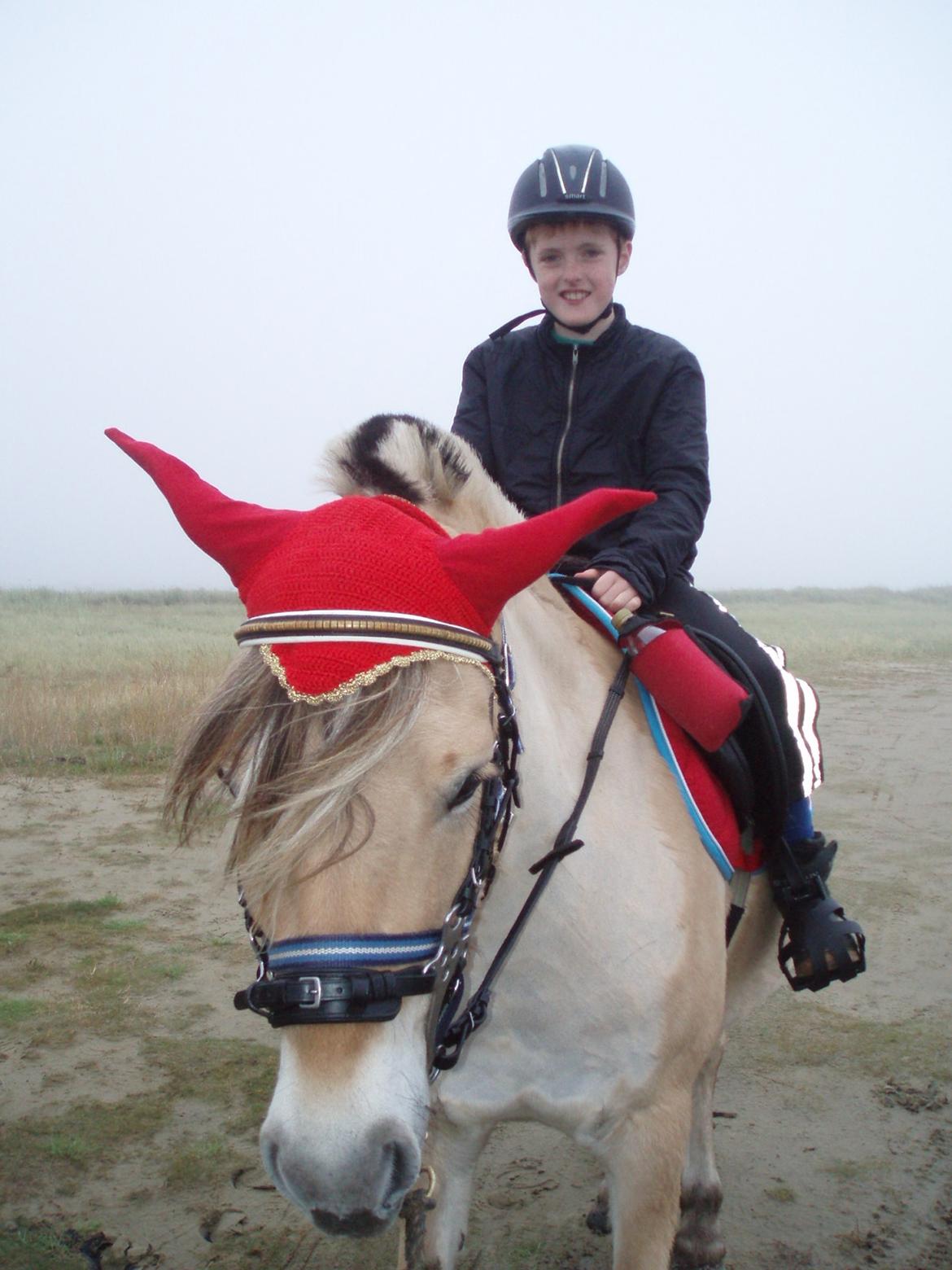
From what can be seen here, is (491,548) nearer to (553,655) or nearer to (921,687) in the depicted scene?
(553,655)

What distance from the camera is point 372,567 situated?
1621mm

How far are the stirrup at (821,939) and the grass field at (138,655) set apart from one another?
710 cm

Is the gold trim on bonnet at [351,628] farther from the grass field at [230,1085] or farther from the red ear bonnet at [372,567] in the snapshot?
the grass field at [230,1085]

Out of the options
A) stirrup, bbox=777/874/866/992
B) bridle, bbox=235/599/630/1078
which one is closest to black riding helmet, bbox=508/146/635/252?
bridle, bbox=235/599/630/1078

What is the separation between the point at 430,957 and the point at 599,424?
2068 mm

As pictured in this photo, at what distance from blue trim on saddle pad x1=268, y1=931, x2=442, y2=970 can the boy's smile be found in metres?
2.34

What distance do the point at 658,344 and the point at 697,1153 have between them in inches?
114

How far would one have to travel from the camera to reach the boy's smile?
3051 millimetres

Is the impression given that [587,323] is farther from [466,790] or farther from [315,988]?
[315,988]

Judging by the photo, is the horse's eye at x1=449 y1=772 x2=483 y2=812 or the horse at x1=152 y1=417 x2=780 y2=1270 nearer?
the horse at x1=152 y1=417 x2=780 y2=1270

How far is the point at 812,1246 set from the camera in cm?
298

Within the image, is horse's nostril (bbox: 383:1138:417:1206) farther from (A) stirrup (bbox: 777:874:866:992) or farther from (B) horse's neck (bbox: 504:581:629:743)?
(A) stirrup (bbox: 777:874:866:992)

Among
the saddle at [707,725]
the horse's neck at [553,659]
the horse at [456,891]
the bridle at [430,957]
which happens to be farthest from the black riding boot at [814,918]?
the bridle at [430,957]

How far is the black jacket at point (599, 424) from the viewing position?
115 inches
